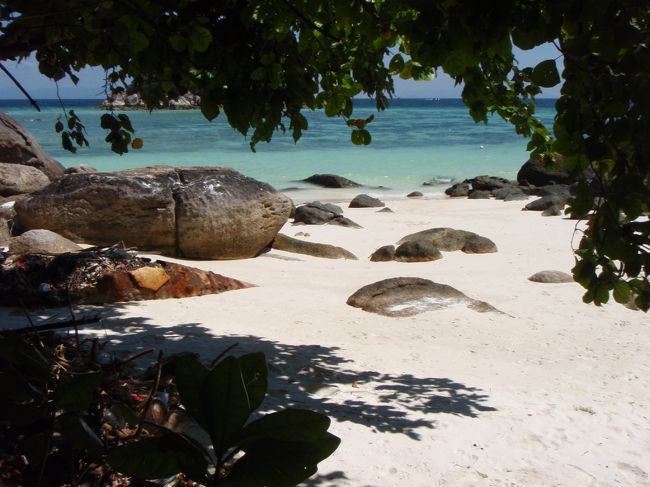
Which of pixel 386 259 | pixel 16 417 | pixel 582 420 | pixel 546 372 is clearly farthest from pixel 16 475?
A: pixel 386 259

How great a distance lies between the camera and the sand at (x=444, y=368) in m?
3.69

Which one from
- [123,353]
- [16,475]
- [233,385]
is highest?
[233,385]

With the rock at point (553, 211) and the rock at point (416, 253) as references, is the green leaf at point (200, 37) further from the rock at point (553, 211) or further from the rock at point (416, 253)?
the rock at point (553, 211)

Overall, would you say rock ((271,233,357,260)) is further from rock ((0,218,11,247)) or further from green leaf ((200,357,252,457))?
green leaf ((200,357,252,457))

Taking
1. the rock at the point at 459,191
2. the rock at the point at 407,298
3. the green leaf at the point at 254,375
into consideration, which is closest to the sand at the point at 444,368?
the rock at the point at 407,298

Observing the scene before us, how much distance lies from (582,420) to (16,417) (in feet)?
11.3

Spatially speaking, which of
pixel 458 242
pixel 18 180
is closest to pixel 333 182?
pixel 18 180

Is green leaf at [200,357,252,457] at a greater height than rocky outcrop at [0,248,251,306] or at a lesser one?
greater

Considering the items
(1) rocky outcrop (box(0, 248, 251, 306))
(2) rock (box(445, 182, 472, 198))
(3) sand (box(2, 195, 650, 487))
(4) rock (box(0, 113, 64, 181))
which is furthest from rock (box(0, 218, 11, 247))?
(2) rock (box(445, 182, 472, 198))

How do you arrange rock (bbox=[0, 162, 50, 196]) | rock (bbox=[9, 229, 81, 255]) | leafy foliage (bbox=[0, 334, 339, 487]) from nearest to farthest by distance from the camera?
leafy foliage (bbox=[0, 334, 339, 487]) < rock (bbox=[9, 229, 81, 255]) < rock (bbox=[0, 162, 50, 196])

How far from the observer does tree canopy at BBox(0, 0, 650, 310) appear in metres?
2.22

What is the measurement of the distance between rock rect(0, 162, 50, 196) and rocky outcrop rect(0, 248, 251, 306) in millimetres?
6789

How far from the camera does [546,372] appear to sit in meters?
5.47

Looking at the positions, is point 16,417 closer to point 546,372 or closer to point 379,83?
point 379,83
